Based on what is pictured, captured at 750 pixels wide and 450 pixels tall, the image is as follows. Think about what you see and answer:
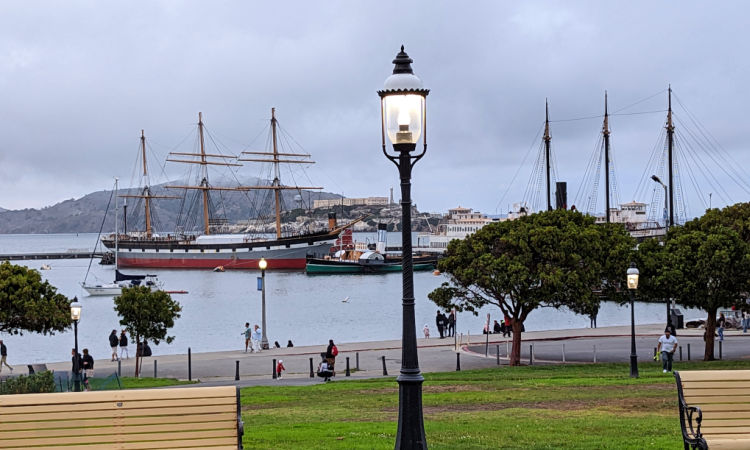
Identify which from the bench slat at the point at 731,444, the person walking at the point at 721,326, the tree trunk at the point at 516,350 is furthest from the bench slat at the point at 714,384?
the person walking at the point at 721,326

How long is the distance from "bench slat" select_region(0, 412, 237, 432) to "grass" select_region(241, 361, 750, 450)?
3061 millimetres

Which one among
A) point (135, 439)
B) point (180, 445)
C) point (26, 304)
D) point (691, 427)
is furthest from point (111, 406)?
point (26, 304)

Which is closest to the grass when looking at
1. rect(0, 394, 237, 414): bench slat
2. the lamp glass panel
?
rect(0, 394, 237, 414): bench slat

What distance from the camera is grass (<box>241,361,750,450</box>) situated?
10250mm

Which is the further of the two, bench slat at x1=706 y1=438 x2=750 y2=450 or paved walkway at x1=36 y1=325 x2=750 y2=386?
paved walkway at x1=36 y1=325 x2=750 y2=386

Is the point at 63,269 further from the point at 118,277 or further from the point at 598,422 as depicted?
the point at 598,422

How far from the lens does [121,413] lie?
6875 millimetres

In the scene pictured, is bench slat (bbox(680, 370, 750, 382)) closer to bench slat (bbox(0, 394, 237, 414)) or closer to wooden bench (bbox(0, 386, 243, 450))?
wooden bench (bbox(0, 386, 243, 450))

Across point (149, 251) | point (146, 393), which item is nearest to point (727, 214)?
point (146, 393)

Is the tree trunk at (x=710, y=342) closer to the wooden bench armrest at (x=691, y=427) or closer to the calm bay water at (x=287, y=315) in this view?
the wooden bench armrest at (x=691, y=427)

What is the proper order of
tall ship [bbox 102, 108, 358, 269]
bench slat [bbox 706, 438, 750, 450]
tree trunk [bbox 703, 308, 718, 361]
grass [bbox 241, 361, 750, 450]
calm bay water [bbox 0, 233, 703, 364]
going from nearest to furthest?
1. bench slat [bbox 706, 438, 750, 450]
2. grass [bbox 241, 361, 750, 450]
3. tree trunk [bbox 703, 308, 718, 361]
4. calm bay water [bbox 0, 233, 703, 364]
5. tall ship [bbox 102, 108, 358, 269]

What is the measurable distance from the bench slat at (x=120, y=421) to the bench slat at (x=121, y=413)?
1.0 inches

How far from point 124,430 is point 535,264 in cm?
2497

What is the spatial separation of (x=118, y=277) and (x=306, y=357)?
7497 centimetres
